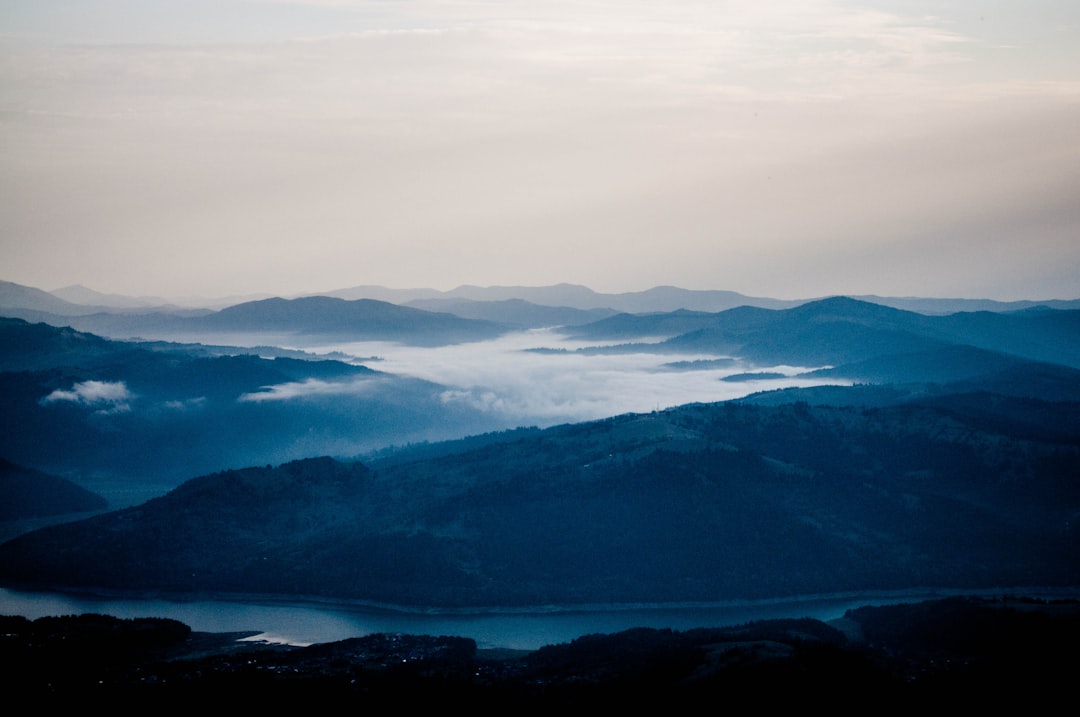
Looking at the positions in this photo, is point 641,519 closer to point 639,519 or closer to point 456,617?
point 639,519

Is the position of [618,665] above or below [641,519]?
below

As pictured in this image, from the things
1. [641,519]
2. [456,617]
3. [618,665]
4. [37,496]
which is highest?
[37,496]

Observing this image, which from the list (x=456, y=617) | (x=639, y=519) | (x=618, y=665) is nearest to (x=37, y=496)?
(x=456, y=617)

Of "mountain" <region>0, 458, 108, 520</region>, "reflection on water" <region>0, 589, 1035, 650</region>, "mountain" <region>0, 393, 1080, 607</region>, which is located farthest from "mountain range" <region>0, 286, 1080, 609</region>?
"mountain" <region>0, 458, 108, 520</region>

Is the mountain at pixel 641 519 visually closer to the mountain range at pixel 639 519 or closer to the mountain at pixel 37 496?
the mountain range at pixel 639 519

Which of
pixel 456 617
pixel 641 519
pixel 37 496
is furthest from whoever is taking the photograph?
pixel 37 496

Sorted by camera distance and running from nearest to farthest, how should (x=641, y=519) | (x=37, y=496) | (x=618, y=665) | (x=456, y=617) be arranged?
(x=618, y=665) → (x=456, y=617) → (x=641, y=519) → (x=37, y=496)

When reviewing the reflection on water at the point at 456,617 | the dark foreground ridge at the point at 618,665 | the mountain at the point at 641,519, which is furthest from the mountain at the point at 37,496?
the dark foreground ridge at the point at 618,665
